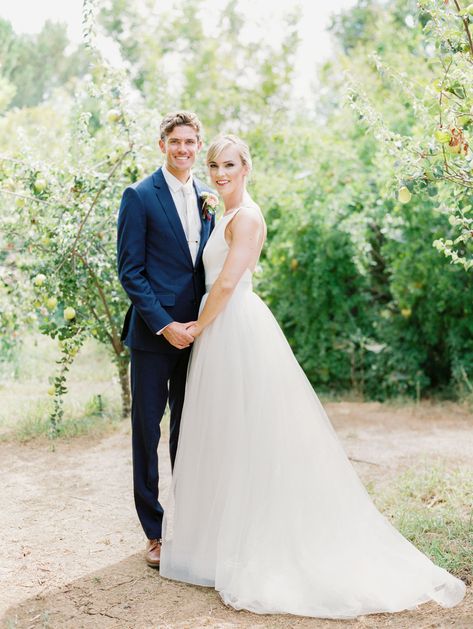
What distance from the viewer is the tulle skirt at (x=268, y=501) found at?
3080 millimetres

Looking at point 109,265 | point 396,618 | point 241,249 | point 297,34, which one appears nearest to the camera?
point 396,618

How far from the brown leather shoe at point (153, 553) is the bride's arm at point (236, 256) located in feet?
3.89

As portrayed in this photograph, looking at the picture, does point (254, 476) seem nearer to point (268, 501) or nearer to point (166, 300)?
point (268, 501)

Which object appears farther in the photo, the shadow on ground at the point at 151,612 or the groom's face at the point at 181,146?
the groom's face at the point at 181,146

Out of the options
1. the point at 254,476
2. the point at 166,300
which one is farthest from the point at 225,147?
the point at 254,476

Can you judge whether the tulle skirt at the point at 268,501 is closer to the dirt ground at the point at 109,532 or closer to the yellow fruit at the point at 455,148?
the dirt ground at the point at 109,532

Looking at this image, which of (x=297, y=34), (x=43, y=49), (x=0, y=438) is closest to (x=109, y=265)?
(x=0, y=438)

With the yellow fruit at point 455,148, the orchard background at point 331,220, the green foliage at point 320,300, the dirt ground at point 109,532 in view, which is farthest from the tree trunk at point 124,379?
the yellow fruit at point 455,148

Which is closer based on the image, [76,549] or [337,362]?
[76,549]

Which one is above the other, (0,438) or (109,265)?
(109,265)

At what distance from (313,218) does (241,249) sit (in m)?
4.13

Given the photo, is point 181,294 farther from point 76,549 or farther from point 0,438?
point 0,438

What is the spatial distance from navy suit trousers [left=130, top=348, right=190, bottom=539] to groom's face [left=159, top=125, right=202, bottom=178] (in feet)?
3.00

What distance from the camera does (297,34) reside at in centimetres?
1312
